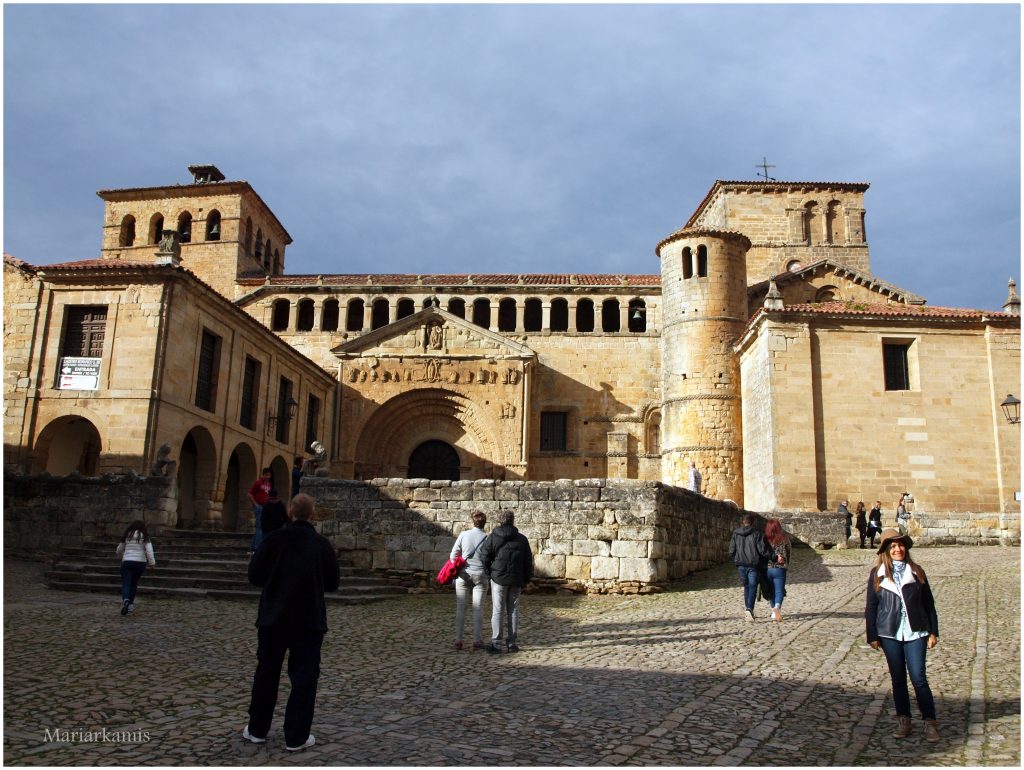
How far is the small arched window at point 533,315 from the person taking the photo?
1340 inches

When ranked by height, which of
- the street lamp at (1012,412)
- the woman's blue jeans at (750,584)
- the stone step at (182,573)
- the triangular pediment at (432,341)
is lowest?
the stone step at (182,573)

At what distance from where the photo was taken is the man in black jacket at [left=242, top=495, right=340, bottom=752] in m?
5.28

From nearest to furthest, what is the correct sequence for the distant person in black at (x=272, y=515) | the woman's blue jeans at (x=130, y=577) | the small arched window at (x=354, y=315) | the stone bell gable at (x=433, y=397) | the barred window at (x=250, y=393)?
the woman's blue jeans at (x=130, y=577) → the distant person in black at (x=272, y=515) → the barred window at (x=250, y=393) → the stone bell gable at (x=433, y=397) → the small arched window at (x=354, y=315)

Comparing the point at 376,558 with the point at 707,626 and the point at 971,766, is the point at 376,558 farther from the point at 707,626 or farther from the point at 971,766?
the point at 971,766

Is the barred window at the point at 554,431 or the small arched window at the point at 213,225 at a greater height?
the small arched window at the point at 213,225

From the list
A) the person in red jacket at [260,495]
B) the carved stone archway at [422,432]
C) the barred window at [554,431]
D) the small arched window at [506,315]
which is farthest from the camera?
the small arched window at [506,315]

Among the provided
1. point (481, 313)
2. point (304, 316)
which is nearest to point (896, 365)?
point (481, 313)

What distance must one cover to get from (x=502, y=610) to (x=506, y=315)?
2588cm

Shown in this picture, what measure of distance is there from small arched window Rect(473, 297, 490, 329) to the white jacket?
23534mm

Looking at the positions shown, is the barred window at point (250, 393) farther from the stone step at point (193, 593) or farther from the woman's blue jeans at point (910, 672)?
the woman's blue jeans at point (910, 672)

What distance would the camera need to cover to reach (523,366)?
30547 millimetres

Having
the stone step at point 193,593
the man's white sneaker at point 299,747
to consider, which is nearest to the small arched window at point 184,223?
the stone step at point 193,593

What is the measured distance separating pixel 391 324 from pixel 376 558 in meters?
17.6

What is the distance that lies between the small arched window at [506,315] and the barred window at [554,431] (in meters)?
4.02
